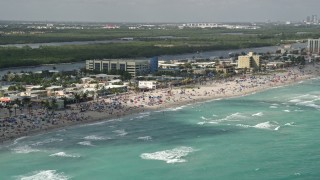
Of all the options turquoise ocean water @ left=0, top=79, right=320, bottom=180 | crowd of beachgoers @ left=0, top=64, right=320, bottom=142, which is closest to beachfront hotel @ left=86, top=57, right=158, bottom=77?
crowd of beachgoers @ left=0, top=64, right=320, bottom=142

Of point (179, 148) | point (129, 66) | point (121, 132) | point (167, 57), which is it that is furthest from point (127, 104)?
point (167, 57)

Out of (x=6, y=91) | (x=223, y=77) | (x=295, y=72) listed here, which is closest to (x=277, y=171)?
(x=6, y=91)

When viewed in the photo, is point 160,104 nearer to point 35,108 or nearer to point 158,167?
point 35,108

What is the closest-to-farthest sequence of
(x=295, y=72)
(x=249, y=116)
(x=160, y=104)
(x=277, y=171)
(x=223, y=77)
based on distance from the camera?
(x=277, y=171), (x=249, y=116), (x=160, y=104), (x=223, y=77), (x=295, y=72)

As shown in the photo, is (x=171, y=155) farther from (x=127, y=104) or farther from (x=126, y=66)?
(x=126, y=66)

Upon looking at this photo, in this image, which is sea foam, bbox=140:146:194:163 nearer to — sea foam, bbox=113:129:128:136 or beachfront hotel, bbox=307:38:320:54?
sea foam, bbox=113:129:128:136

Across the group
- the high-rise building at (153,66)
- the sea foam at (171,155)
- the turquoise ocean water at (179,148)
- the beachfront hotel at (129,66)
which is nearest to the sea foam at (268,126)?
the turquoise ocean water at (179,148)
